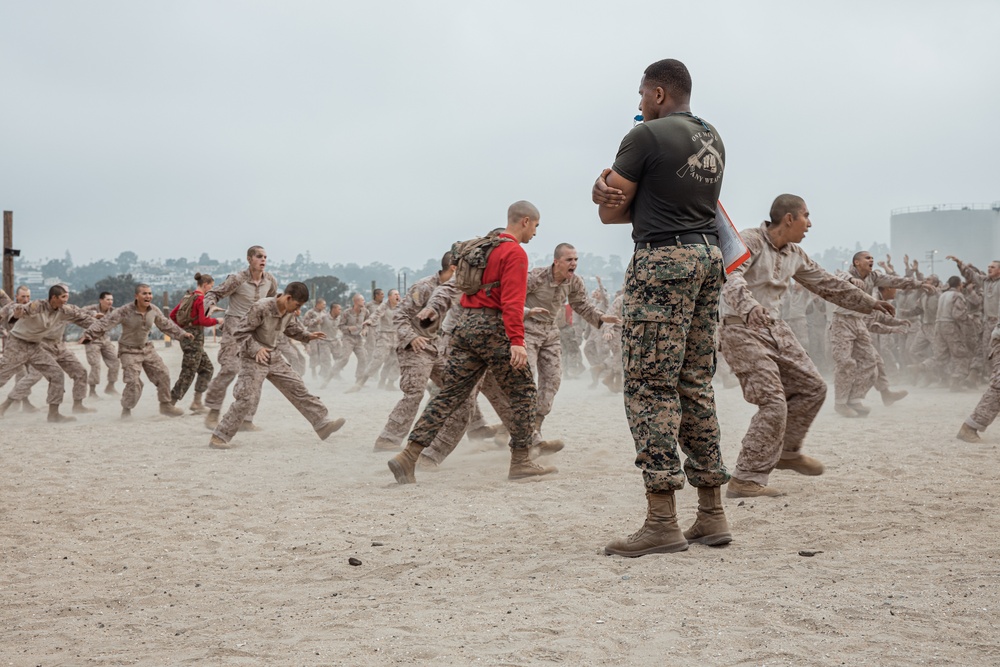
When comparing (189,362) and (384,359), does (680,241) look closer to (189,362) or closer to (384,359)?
(189,362)

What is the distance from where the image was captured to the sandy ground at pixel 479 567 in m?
3.34

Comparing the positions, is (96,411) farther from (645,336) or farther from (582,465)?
(645,336)

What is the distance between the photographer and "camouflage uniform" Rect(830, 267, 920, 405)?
A: 11.2 meters

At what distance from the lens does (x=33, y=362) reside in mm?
12164

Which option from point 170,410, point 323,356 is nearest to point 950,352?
point 170,410

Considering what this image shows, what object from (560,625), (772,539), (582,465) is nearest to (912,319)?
(582,465)

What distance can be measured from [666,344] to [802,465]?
8.91 ft

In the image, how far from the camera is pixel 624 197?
14.5 feet

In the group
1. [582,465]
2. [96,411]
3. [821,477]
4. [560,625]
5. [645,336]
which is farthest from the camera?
[96,411]

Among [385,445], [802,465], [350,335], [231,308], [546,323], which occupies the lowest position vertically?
[385,445]

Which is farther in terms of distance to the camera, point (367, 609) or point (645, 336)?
point (645, 336)

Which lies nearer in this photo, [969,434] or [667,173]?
[667,173]

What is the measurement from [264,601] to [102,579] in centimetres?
109

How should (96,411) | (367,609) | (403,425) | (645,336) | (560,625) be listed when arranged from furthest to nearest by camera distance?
(96,411)
(403,425)
(645,336)
(367,609)
(560,625)
